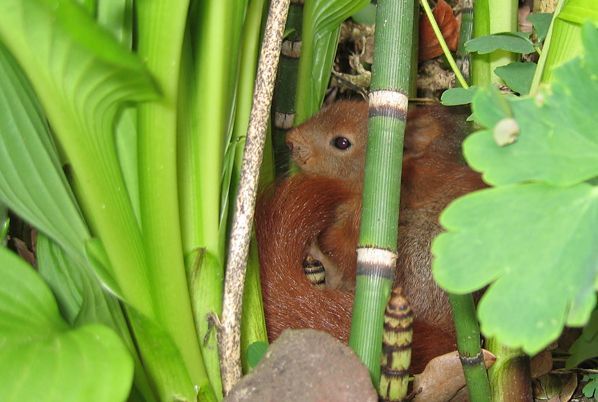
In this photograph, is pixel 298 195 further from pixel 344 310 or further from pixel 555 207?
pixel 555 207

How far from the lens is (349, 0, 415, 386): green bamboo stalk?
2.72 ft

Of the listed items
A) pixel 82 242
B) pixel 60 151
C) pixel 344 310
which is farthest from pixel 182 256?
pixel 344 310

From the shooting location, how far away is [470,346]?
2.93 feet

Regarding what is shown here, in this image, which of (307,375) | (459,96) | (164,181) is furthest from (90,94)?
(459,96)

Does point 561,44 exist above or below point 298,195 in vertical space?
above

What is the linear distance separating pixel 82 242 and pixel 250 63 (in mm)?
322

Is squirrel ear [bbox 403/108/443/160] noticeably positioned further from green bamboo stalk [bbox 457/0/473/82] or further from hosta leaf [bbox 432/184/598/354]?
hosta leaf [bbox 432/184/598/354]

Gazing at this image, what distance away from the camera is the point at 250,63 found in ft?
3.38

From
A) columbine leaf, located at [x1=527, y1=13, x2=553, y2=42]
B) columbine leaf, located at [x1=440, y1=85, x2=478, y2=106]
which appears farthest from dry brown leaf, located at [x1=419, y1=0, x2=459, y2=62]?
columbine leaf, located at [x1=440, y1=85, x2=478, y2=106]

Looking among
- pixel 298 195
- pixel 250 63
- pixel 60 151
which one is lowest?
pixel 298 195

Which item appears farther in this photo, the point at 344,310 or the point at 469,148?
the point at 344,310

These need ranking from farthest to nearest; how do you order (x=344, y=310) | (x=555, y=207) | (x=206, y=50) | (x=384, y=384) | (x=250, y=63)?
(x=344, y=310)
(x=250, y=63)
(x=206, y=50)
(x=384, y=384)
(x=555, y=207)

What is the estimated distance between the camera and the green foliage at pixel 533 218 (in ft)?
1.72

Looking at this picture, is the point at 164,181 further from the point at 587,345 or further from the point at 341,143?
the point at 341,143
